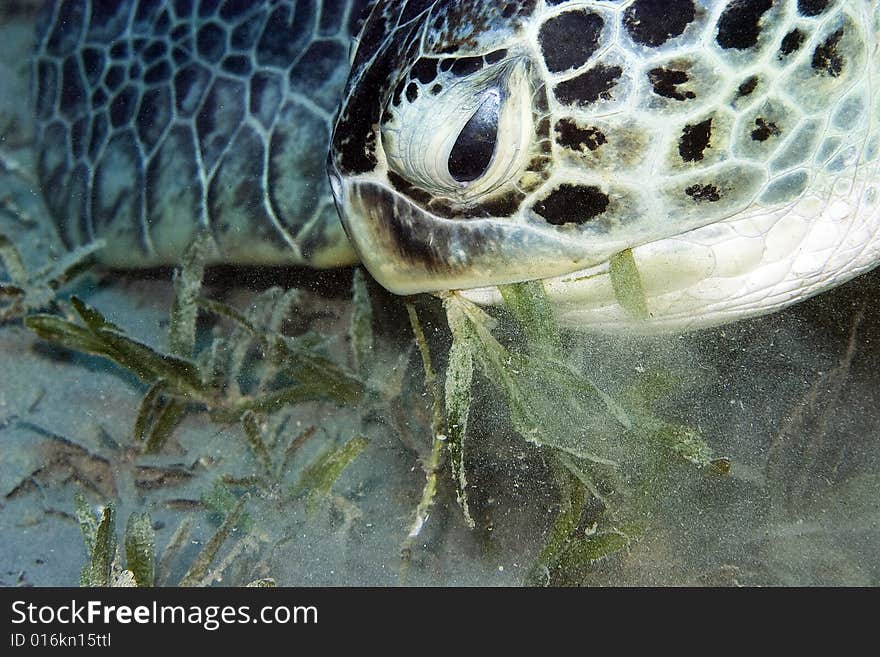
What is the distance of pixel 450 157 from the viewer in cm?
102

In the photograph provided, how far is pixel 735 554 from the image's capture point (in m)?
1.23

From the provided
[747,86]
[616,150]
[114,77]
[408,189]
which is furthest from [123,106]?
[747,86]

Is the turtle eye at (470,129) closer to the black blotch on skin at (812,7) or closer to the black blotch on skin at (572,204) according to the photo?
the black blotch on skin at (572,204)

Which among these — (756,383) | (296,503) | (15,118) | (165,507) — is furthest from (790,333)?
(15,118)

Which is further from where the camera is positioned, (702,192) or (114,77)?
(114,77)

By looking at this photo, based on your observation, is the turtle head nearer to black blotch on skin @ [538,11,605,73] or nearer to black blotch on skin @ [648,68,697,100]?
black blotch on skin @ [538,11,605,73]

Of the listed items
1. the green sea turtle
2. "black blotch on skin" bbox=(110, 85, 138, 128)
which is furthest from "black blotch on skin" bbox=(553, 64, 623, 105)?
"black blotch on skin" bbox=(110, 85, 138, 128)

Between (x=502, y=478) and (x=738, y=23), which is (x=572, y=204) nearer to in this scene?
(x=738, y=23)

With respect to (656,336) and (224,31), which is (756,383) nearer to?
(656,336)

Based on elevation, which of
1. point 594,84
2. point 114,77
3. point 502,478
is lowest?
point 502,478

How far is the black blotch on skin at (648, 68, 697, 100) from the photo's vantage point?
3.27 feet

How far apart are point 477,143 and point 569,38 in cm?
18

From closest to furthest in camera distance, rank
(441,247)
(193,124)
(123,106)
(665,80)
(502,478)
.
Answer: (665,80) → (441,247) → (502,478) → (193,124) → (123,106)

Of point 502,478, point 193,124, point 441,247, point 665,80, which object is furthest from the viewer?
point 193,124
